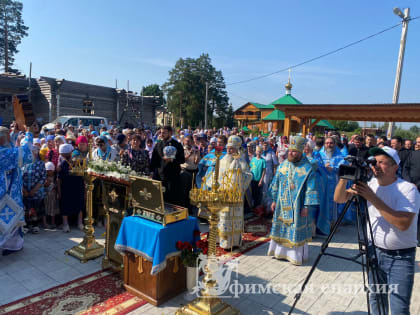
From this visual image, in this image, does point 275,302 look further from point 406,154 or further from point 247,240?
point 406,154

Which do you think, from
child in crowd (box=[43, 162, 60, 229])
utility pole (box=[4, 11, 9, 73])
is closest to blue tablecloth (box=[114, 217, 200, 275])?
child in crowd (box=[43, 162, 60, 229])

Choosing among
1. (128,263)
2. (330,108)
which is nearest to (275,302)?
(128,263)

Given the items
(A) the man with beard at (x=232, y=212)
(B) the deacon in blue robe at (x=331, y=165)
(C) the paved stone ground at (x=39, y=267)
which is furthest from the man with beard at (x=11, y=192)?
(B) the deacon in blue robe at (x=331, y=165)

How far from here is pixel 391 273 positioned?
254cm

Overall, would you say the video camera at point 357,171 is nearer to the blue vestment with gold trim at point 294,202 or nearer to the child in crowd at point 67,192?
the blue vestment with gold trim at point 294,202

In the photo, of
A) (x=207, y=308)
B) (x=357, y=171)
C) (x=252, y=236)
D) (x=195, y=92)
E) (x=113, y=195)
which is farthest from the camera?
(x=195, y=92)

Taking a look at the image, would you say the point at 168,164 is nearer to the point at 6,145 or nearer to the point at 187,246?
the point at 187,246

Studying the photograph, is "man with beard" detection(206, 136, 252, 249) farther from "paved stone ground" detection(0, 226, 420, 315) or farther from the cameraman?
the cameraman

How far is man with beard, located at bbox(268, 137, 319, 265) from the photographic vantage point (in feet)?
15.1

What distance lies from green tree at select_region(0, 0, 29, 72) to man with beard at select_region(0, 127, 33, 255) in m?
35.3

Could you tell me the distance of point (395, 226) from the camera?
2404mm

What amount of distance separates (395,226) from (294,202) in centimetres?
231

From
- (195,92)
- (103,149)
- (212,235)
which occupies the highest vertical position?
(195,92)

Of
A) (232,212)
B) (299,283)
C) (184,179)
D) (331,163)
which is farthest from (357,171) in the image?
(184,179)
